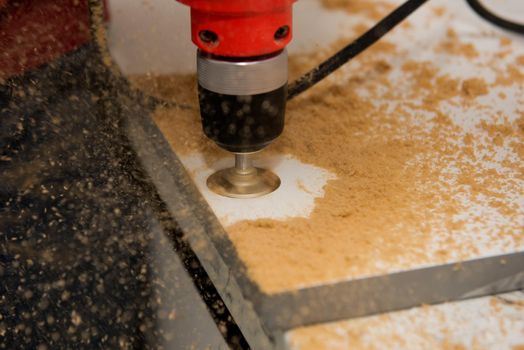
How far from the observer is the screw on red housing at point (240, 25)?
2.77ft

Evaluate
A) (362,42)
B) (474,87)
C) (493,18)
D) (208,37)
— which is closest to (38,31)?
(208,37)

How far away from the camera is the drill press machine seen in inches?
33.9

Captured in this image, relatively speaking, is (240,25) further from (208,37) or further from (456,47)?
(456,47)

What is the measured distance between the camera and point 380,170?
1133mm

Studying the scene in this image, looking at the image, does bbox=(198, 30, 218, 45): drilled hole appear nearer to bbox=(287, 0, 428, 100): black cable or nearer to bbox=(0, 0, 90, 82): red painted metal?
bbox=(287, 0, 428, 100): black cable

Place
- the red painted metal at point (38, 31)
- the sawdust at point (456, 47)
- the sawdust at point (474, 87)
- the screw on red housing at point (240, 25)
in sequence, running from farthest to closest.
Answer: the sawdust at point (456, 47), the sawdust at point (474, 87), the red painted metal at point (38, 31), the screw on red housing at point (240, 25)

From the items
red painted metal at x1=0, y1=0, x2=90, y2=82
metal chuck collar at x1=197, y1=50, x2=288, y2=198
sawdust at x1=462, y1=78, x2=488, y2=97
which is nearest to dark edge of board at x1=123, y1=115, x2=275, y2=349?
metal chuck collar at x1=197, y1=50, x2=288, y2=198

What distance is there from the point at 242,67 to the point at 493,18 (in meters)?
0.96

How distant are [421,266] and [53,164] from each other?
0.79 m

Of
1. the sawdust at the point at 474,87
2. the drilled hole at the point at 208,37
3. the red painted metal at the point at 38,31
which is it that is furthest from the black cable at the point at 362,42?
the red painted metal at the point at 38,31

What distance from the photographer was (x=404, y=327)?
0.81m

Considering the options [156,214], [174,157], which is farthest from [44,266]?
[174,157]

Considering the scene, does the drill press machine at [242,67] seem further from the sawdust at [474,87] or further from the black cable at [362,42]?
the sawdust at [474,87]

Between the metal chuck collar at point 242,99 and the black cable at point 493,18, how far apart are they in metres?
0.87
